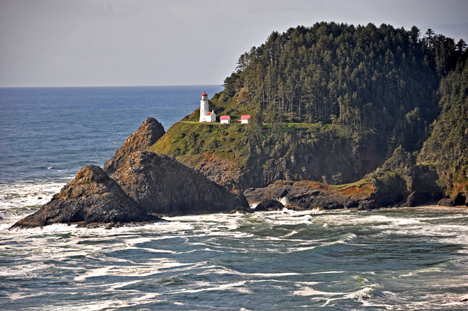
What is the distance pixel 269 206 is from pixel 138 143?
40674mm

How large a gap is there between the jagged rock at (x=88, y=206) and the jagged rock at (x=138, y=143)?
111 ft

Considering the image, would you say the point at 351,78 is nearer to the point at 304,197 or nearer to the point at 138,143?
the point at 304,197

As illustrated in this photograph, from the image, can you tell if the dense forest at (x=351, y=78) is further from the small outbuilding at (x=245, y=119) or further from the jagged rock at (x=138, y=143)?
the jagged rock at (x=138, y=143)

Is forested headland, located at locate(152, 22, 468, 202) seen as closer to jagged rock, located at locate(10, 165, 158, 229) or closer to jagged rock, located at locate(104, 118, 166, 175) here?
jagged rock, located at locate(104, 118, 166, 175)

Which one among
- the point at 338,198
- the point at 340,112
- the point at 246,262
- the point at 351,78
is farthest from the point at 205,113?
the point at 246,262

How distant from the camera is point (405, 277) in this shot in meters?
52.8

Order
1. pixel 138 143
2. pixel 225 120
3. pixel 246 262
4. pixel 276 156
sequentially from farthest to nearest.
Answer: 1. pixel 225 120
2. pixel 138 143
3. pixel 276 156
4. pixel 246 262

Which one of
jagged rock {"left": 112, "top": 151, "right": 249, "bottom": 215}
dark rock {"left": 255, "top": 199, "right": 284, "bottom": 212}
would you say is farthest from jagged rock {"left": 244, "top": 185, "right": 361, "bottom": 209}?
jagged rock {"left": 112, "top": 151, "right": 249, "bottom": 215}

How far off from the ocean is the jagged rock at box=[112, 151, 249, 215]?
11.3 feet

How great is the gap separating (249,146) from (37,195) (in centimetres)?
4077

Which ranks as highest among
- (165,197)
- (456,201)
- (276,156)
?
(276,156)

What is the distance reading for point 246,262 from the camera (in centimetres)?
5838

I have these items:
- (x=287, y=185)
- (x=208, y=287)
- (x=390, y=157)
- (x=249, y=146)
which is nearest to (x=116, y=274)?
(x=208, y=287)

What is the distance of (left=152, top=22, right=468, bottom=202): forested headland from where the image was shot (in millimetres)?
95125
